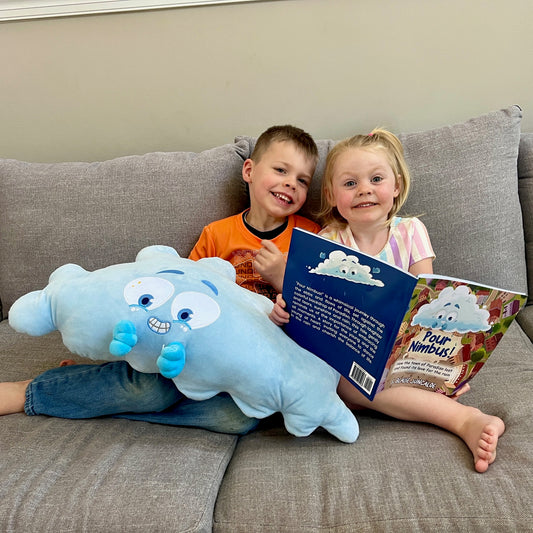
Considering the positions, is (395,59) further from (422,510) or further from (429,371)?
(422,510)

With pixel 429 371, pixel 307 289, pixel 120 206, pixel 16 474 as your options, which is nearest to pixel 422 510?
pixel 429 371

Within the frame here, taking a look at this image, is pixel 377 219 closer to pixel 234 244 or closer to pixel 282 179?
pixel 282 179

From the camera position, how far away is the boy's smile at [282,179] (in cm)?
129

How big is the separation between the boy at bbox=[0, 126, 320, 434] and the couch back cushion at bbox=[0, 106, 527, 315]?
7 cm

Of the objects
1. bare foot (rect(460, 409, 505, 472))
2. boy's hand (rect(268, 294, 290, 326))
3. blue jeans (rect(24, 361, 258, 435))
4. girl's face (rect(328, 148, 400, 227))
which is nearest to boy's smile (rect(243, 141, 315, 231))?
girl's face (rect(328, 148, 400, 227))

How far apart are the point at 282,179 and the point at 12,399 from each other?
81 centimetres

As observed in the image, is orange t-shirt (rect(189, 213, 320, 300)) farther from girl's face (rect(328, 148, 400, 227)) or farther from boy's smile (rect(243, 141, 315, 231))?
girl's face (rect(328, 148, 400, 227))

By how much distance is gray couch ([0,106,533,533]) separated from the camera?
0.76 m

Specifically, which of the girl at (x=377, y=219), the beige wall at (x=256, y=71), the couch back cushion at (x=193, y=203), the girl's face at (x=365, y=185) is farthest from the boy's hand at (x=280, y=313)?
the beige wall at (x=256, y=71)

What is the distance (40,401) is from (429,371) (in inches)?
31.4

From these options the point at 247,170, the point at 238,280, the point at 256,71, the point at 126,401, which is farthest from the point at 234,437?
the point at 256,71

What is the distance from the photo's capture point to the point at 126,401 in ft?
3.26

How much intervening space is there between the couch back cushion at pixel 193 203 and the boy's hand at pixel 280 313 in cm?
48

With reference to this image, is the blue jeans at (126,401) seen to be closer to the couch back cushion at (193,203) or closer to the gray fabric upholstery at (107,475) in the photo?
the gray fabric upholstery at (107,475)
